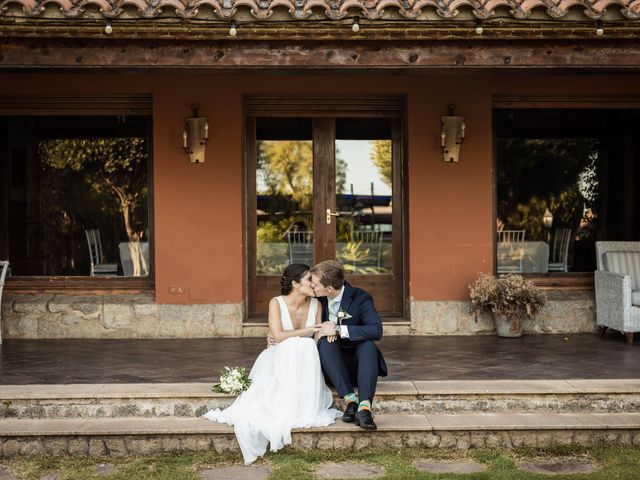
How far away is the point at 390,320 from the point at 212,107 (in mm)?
3040

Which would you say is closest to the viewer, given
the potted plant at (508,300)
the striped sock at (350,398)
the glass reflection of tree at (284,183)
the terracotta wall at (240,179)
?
the striped sock at (350,398)

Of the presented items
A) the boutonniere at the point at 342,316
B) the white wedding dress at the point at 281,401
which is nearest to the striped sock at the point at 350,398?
the white wedding dress at the point at 281,401

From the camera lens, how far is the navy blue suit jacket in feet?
17.4

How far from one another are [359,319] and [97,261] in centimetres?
415

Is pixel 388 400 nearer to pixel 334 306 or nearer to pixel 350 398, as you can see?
pixel 350 398

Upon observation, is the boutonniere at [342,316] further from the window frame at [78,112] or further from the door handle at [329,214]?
the window frame at [78,112]

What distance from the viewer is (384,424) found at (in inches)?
201

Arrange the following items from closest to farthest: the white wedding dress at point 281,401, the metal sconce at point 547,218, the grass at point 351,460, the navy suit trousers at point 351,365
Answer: the grass at point 351,460
the white wedding dress at point 281,401
the navy suit trousers at point 351,365
the metal sconce at point 547,218

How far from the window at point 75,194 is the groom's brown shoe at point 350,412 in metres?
4.03

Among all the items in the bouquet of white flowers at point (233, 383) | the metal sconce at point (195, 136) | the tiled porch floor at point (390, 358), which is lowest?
the tiled porch floor at point (390, 358)

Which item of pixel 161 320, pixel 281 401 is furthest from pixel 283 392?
pixel 161 320

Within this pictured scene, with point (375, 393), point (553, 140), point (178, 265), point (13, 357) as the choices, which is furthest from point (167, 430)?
point (553, 140)

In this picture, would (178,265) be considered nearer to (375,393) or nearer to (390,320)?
(390,320)

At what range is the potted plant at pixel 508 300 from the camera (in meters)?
7.72
